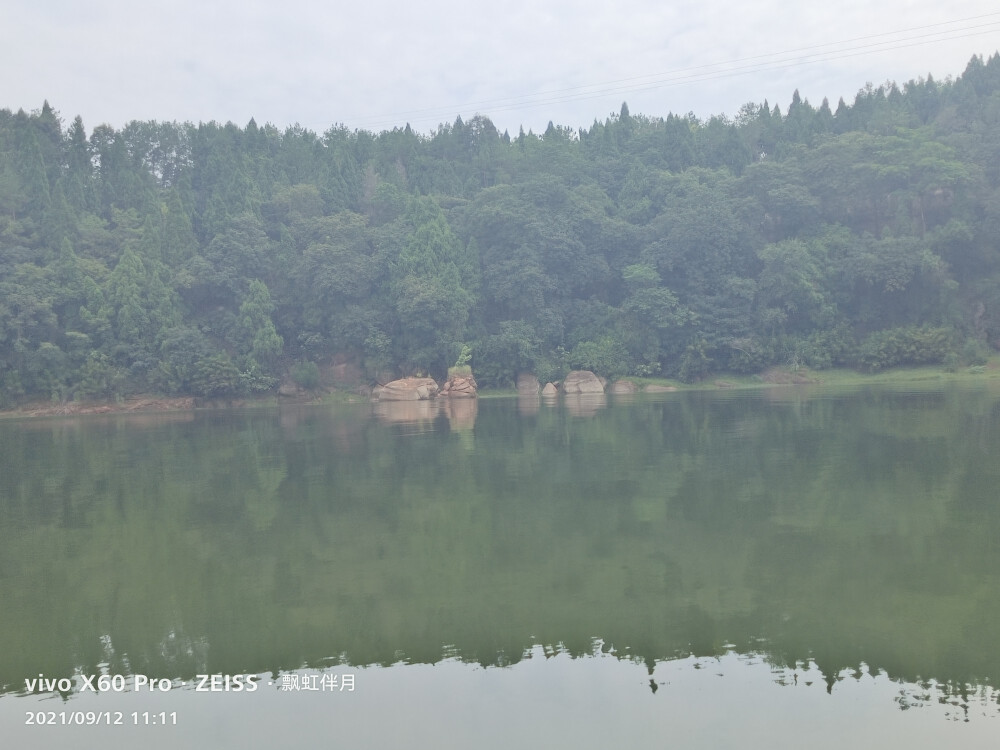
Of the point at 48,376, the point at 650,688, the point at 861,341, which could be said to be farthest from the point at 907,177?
the point at 650,688

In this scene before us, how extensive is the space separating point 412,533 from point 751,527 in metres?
3.72

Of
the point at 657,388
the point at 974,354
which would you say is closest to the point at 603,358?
the point at 657,388

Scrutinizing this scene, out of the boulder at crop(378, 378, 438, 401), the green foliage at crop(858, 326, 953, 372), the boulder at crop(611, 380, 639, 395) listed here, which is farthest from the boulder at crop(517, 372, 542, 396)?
the green foliage at crop(858, 326, 953, 372)

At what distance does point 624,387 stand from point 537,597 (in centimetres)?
4240

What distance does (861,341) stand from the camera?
48.8 metres

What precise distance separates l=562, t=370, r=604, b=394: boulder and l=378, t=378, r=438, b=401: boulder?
7.24 m

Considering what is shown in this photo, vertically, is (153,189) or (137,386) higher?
(153,189)

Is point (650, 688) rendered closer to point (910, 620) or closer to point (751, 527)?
point (910, 620)

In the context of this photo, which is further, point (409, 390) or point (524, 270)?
point (524, 270)

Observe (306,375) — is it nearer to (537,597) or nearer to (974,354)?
(974,354)

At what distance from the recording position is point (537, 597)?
24.5 ft

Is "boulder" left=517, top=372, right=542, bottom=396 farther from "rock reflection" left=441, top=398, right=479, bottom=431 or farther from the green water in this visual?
the green water

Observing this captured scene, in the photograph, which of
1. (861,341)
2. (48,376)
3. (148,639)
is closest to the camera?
(148,639)

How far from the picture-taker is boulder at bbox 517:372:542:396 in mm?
50219
